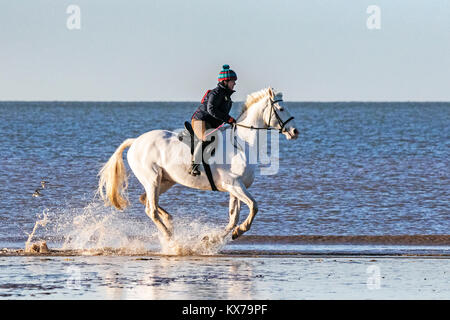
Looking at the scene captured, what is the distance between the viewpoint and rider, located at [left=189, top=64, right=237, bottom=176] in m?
12.6

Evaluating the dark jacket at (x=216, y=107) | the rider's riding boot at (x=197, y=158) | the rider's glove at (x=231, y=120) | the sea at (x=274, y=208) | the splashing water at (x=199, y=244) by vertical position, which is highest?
the dark jacket at (x=216, y=107)

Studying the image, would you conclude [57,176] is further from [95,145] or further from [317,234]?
[95,145]

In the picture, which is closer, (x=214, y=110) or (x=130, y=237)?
(x=214, y=110)

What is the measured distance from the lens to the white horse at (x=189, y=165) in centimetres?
1268

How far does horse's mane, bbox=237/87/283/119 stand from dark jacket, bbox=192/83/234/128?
30 centimetres

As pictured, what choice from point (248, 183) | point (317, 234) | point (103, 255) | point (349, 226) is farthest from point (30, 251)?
point (349, 226)

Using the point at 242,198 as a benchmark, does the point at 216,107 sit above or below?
above

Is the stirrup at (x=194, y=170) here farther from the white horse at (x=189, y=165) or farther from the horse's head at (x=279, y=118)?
the horse's head at (x=279, y=118)
